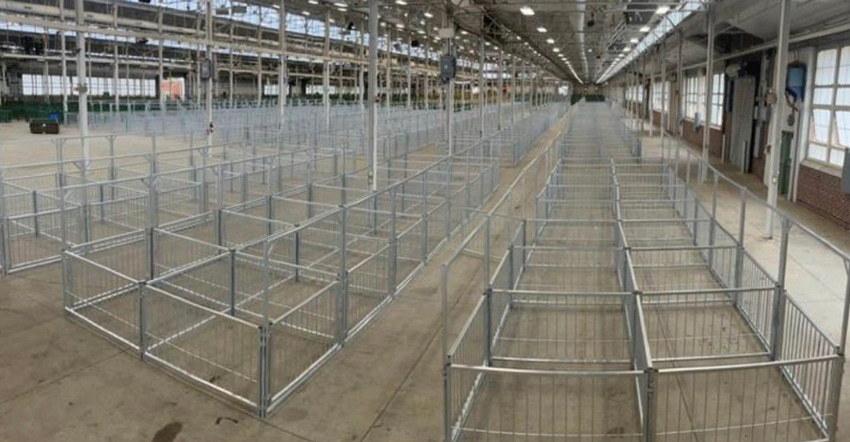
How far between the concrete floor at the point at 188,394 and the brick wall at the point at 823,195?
35.3ft

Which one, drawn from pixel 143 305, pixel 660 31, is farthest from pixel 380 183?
pixel 660 31

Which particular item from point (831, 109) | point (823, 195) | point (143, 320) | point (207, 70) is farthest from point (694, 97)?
point (143, 320)

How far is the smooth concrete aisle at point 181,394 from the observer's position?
6.73 m

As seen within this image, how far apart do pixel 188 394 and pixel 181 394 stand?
7cm

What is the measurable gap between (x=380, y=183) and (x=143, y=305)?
11.9 m

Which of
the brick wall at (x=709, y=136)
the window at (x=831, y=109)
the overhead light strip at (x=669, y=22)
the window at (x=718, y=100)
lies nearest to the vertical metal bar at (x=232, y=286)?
the window at (x=831, y=109)

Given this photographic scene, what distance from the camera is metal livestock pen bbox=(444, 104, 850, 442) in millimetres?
6355

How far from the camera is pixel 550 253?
1272 centimetres

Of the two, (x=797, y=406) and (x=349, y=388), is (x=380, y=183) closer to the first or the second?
(x=349, y=388)

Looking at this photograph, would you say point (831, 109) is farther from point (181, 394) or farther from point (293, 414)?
point (181, 394)

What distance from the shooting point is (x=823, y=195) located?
18266mm

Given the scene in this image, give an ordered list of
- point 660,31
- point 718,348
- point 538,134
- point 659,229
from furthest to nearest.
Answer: point 538,134 → point 660,31 → point 659,229 → point 718,348

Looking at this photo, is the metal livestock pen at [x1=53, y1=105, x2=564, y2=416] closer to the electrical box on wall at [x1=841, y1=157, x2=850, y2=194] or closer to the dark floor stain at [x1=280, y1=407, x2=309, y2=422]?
the dark floor stain at [x1=280, y1=407, x2=309, y2=422]

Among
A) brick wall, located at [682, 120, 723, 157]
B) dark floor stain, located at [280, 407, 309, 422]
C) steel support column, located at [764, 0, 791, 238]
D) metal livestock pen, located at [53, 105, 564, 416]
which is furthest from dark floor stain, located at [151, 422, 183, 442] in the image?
brick wall, located at [682, 120, 723, 157]
